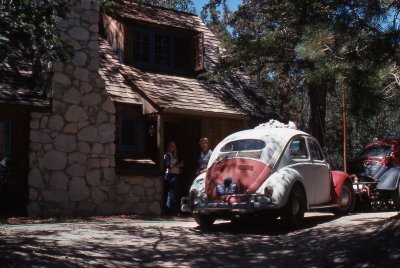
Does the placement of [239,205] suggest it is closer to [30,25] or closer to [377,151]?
[30,25]

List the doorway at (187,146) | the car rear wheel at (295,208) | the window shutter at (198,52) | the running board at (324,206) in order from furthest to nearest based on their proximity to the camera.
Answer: the window shutter at (198,52) → the doorway at (187,146) → the running board at (324,206) → the car rear wheel at (295,208)

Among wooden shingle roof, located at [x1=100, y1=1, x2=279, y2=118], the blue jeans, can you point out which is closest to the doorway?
wooden shingle roof, located at [x1=100, y1=1, x2=279, y2=118]

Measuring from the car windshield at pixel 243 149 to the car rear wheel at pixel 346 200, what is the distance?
98.5 inches

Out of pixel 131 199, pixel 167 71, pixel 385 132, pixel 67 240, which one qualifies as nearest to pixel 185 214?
pixel 131 199

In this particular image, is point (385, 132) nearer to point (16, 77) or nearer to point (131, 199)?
point (131, 199)

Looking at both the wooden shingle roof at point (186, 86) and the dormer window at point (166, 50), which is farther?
the dormer window at point (166, 50)

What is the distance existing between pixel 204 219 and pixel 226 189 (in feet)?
3.57

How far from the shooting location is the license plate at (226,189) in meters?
10.8

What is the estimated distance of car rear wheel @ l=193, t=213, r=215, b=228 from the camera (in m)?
11.6

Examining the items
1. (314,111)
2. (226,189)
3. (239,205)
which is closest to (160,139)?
(314,111)

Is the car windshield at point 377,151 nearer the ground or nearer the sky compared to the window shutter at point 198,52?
nearer the ground

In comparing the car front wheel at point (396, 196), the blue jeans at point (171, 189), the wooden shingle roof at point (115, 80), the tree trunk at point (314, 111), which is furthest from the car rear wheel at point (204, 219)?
the tree trunk at point (314, 111)

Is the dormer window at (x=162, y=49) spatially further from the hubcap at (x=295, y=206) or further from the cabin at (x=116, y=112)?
the hubcap at (x=295, y=206)

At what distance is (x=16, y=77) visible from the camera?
1377 centimetres
